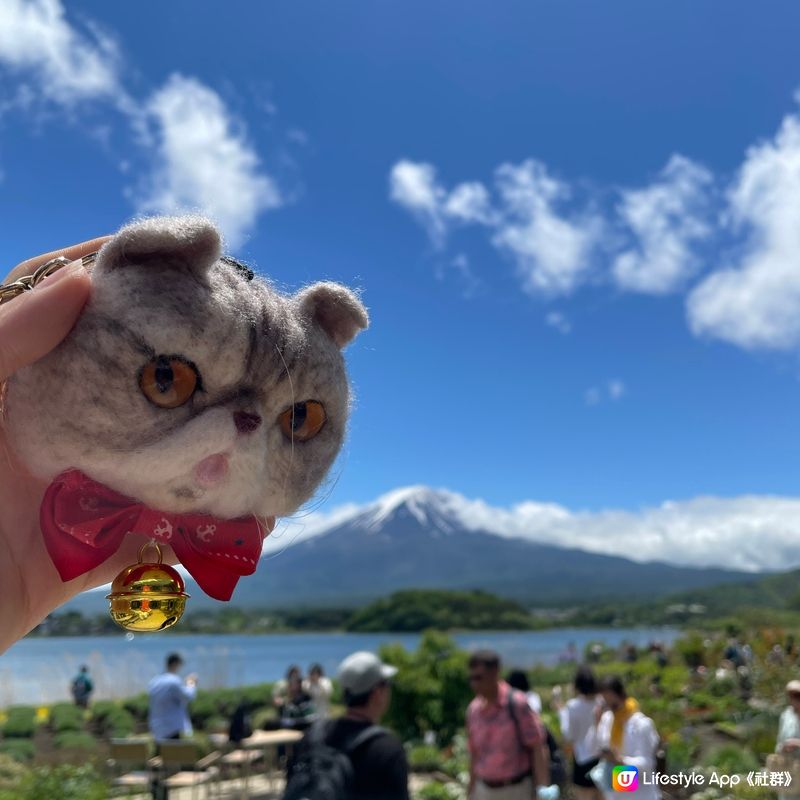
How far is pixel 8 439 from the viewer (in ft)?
4.18

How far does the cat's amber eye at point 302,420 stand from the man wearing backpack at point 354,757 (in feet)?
6.75

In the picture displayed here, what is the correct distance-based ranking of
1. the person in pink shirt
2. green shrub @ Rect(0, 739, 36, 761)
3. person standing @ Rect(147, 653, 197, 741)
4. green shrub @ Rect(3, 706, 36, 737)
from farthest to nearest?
green shrub @ Rect(3, 706, 36, 737) < green shrub @ Rect(0, 739, 36, 761) < person standing @ Rect(147, 653, 197, 741) < the person in pink shirt

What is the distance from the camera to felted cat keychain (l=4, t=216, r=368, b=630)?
1143mm

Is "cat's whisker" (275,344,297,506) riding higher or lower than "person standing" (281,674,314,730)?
higher

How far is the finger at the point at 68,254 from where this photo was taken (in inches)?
55.7

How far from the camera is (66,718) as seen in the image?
506 inches

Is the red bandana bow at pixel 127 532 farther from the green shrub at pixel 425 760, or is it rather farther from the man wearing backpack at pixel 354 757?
the green shrub at pixel 425 760

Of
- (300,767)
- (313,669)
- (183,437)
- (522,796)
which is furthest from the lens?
(313,669)

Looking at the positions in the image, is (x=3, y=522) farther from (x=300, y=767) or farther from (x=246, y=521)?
(x=300, y=767)

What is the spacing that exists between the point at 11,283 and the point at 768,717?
505 inches

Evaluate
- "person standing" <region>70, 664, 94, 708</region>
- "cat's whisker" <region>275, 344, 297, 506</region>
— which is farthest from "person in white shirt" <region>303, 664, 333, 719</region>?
"cat's whisker" <region>275, 344, 297, 506</region>

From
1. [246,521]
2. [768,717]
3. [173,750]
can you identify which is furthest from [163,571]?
[768,717]

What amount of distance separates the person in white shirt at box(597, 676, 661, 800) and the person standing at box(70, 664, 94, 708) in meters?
12.2

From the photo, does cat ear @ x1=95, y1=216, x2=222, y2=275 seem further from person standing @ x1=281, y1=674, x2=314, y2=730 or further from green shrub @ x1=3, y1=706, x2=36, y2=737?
green shrub @ x1=3, y1=706, x2=36, y2=737
